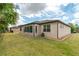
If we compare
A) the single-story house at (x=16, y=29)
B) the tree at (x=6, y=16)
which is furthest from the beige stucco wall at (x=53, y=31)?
the tree at (x=6, y=16)

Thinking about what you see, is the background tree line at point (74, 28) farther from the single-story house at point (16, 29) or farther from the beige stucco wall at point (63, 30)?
the single-story house at point (16, 29)

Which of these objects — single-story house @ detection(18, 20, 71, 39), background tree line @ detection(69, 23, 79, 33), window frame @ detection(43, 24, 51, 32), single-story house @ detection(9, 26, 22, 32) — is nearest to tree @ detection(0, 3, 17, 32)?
single-story house @ detection(9, 26, 22, 32)

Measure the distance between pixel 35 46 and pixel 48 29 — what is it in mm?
271

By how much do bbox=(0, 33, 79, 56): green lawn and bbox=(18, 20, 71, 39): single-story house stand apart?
0.07 meters

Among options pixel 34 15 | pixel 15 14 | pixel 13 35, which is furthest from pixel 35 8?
pixel 13 35

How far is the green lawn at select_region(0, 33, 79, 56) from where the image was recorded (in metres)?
2.79

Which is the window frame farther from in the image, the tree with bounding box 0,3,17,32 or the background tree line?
the tree with bounding box 0,3,17,32

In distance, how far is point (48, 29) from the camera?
283 cm

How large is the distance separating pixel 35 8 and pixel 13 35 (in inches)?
17.5

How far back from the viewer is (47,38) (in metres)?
2.86

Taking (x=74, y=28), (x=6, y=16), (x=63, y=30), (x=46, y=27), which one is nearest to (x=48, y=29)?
(x=46, y=27)

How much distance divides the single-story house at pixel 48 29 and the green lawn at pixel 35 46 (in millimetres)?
65

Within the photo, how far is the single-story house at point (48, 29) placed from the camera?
2.80 m

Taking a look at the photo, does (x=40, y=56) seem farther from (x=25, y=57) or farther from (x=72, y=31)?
(x=72, y=31)
